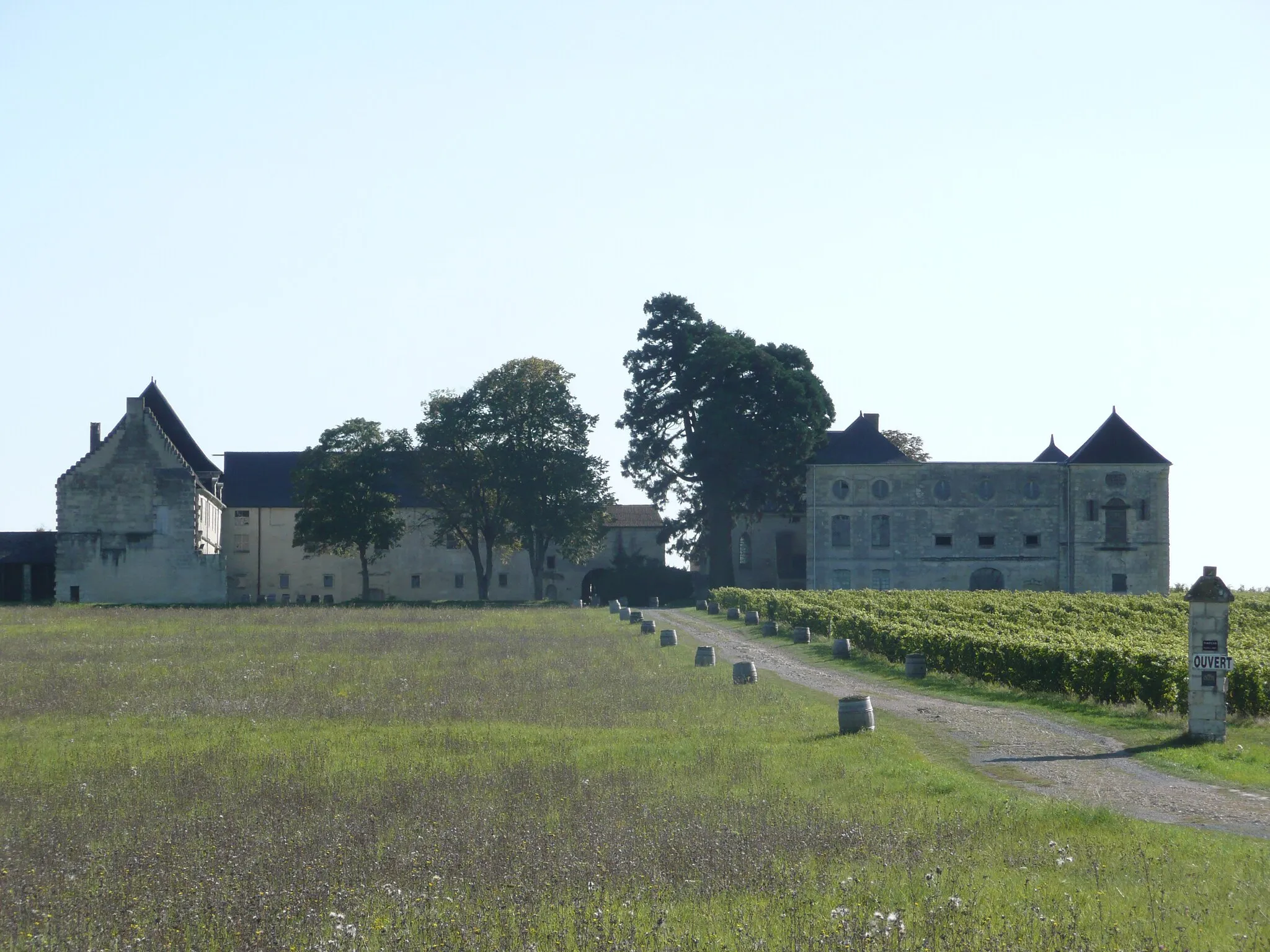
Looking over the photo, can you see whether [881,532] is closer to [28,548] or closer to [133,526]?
[133,526]

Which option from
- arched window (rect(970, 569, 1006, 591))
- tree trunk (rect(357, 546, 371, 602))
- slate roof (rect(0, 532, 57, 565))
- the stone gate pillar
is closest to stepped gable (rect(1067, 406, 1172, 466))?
arched window (rect(970, 569, 1006, 591))

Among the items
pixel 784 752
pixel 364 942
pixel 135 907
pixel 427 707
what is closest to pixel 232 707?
pixel 427 707

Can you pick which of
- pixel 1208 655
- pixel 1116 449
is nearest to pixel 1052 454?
pixel 1116 449

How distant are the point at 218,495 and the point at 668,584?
1073 inches

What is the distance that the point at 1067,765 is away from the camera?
54.2 feet

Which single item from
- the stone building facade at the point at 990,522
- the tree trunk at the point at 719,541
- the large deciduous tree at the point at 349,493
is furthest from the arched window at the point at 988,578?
the large deciduous tree at the point at 349,493

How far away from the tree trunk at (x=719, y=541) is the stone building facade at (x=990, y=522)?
545 centimetres

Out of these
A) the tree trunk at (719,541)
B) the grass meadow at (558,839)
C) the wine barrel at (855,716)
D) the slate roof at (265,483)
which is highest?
the slate roof at (265,483)

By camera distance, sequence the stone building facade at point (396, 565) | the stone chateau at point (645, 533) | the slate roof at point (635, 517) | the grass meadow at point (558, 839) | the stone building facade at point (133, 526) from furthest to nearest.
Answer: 1. the slate roof at point (635, 517)
2. the stone building facade at point (396, 565)
3. the stone chateau at point (645, 533)
4. the stone building facade at point (133, 526)
5. the grass meadow at point (558, 839)

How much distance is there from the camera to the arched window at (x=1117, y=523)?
77.7 meters

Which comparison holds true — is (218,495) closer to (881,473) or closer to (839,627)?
(881,473)

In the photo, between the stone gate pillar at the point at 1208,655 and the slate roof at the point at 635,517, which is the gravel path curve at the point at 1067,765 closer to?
the stone gate pillar at the point at 1208,655

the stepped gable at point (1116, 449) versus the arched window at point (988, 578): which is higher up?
the stepped gable at point (1116, 449)

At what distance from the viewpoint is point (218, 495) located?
8381cm
